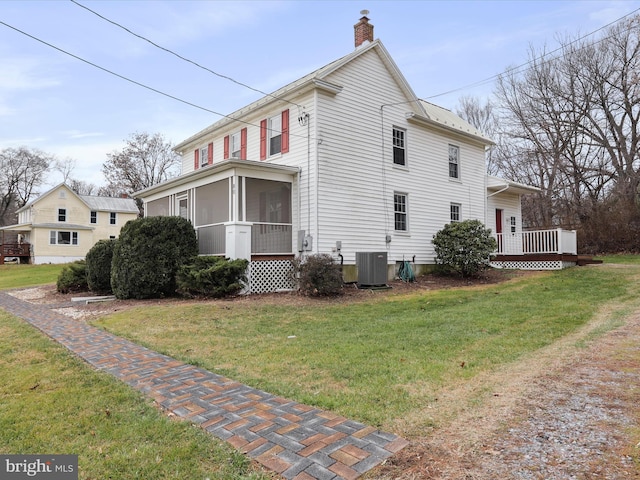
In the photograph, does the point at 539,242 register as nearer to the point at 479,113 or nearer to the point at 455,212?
the point at 455,212

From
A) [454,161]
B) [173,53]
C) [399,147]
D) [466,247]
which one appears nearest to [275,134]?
[399,147]

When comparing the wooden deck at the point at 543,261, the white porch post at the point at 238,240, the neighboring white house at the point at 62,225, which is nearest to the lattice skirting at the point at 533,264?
the wooden deck at the point at 543,261

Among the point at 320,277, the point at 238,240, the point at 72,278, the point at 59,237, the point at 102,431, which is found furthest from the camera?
the point at 59,237

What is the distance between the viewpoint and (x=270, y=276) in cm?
1224

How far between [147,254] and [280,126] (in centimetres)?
617

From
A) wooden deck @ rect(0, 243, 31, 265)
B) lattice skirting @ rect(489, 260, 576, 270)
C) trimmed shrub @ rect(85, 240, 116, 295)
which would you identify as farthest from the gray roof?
lattice skirting @ rect(489, 260, 576, 270)

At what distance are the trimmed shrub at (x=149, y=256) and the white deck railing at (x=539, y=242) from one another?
523 inches

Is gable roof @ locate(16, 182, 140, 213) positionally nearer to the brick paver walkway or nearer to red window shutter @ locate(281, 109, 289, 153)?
→ red window shutter @ locate(281, 109, 289, 153)

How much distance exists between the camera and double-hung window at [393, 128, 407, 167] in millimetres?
15406

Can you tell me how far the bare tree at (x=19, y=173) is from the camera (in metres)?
48.0

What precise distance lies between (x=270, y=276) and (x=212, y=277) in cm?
185

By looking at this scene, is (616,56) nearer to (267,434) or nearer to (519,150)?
(519,150)

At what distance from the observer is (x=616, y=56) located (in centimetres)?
2344

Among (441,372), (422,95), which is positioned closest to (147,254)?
(441,372)
